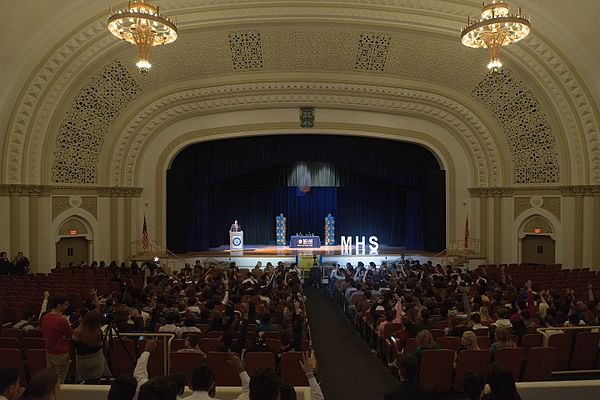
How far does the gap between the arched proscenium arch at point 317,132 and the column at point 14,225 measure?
5.87 meters

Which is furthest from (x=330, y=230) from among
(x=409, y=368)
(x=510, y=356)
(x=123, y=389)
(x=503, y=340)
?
(x=123, y=389)

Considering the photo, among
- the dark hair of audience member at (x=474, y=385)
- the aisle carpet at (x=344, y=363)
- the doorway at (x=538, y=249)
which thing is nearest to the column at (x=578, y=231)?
the doorway at (x=538, y=249)

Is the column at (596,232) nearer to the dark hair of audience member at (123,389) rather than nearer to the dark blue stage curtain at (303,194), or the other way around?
the dark blue stage curtain at (303,194)

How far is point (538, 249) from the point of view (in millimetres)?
19562

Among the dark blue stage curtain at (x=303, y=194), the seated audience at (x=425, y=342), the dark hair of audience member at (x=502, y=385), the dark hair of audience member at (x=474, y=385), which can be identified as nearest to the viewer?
the dark hair of audience member at (x=502, y=385)

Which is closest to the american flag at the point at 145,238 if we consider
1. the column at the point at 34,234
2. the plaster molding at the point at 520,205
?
the column at the point at 34,234

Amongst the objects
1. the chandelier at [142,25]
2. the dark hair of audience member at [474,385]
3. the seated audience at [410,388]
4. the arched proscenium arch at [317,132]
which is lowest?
the dark hair of audience member at [474,385]

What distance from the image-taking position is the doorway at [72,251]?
18203 millimetres

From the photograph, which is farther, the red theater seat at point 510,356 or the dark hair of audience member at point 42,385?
the red theater seat at point 510,356

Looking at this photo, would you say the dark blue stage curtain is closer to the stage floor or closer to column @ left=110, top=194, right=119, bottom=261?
the stage floor

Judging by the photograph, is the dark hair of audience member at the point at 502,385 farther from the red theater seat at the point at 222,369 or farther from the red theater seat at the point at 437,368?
the red theater seat at the point at 222,369

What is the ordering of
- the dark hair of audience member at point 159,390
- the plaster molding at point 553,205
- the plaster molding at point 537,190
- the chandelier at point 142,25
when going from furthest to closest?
the plaster molding at point 553,205 < the plaster molding at point 537,190 < the chandelier at point 142,25 < the dark hair of audience member at point 159,390

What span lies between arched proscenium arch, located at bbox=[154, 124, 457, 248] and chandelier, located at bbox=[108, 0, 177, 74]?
10155 millimetres

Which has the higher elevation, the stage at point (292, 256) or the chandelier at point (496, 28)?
the chandelier at point (496, 28)
